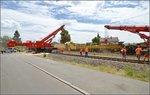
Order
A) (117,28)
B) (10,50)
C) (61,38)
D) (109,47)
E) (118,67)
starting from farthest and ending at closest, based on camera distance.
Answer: (61,38), (10,50), (109,47), (117,28), (118,67)

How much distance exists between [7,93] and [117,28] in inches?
1204

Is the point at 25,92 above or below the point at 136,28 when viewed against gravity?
below

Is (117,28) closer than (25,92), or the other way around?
(25,92)

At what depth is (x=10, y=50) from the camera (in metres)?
92.0

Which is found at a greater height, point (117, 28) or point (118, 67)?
point (117, 28)

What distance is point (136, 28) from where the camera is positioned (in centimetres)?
3694

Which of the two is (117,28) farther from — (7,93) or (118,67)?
(7,93)

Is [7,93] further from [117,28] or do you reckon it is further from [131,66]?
[117,28]

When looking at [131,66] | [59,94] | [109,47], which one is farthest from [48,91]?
[109,47]

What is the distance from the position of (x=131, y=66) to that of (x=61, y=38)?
8326 cm

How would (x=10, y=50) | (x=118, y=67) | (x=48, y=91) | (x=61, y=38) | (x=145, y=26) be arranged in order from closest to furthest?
(x=48, y=91) → (x=118, y=67) → (x=145, y=26) → (x=10, y=50) → (x=61, y=38)

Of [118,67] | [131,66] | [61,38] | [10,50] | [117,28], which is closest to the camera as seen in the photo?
[131,66]

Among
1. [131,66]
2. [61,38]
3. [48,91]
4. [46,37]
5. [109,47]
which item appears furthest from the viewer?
[61,38]

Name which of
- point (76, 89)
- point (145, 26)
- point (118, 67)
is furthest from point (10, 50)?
point (76, 89)
